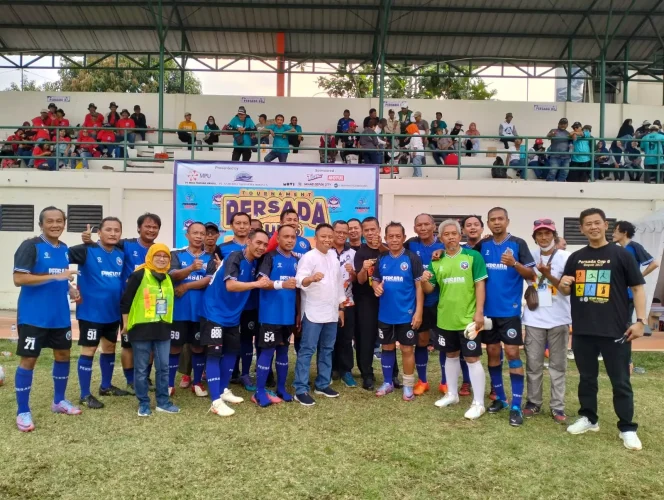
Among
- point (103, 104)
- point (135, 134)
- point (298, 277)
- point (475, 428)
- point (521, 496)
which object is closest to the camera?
point (521, 496)

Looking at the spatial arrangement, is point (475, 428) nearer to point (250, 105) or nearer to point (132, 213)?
point (132, 213)

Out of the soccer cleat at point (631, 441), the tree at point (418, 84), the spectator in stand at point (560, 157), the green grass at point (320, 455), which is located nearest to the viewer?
the green grass at point (320, 455)

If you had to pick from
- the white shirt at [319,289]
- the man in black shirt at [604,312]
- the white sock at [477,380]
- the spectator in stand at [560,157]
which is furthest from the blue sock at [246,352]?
the spectator in stand at [560,157]

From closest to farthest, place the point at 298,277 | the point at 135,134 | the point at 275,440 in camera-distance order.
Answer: the point at 275,440, the point at 298,277, the point at 135,134

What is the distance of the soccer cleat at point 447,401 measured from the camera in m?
5.15

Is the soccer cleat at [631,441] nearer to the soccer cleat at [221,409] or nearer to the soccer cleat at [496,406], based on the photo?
the soccer cleat at [496,406]

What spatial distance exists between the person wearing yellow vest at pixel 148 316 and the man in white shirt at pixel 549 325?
3275 millimetres

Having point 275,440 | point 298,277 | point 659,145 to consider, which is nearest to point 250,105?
point 659,145

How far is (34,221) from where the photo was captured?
11.1 m

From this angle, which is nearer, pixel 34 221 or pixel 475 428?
pixel 475 428

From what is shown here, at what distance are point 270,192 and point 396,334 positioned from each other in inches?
209

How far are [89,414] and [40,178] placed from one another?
8104 mm

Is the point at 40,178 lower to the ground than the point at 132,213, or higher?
higher

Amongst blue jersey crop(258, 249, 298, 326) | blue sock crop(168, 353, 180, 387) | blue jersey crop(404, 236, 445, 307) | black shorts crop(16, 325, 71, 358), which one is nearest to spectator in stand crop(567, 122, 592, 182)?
blue jersey crop(404, 236, 445, 307)
